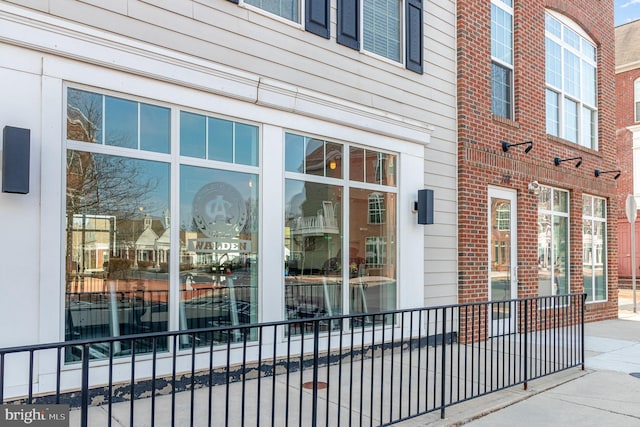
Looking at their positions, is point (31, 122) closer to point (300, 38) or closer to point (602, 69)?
point (300, 38)

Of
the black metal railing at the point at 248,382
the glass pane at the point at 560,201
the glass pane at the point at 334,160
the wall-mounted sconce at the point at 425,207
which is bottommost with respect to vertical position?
the black metal railing at the point at 248,382

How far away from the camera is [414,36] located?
23.6 feet

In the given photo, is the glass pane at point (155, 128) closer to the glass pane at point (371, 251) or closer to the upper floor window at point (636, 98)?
the glass pane at point (371, 251)

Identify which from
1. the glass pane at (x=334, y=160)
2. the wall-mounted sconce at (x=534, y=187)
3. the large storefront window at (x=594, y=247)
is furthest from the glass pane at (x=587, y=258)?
the glass pane at (x=334, y=160)

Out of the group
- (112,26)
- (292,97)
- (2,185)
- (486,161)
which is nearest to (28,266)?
(2,185)

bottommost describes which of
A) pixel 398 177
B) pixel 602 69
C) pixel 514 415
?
pixel 514 415

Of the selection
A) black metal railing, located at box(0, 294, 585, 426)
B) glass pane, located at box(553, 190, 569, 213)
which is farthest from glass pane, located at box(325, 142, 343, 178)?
glass pane, located at box(553, 190, 569, 213)

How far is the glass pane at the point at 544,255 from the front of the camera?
9340 mm

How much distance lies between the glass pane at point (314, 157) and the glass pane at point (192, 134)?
1355mm

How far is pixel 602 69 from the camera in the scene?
36.6 ft

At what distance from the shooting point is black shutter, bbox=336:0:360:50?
6270 mm

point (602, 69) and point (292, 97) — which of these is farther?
point (602, 69)

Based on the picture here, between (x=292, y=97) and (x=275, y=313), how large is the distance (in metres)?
2.39

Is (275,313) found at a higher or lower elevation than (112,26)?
lower
